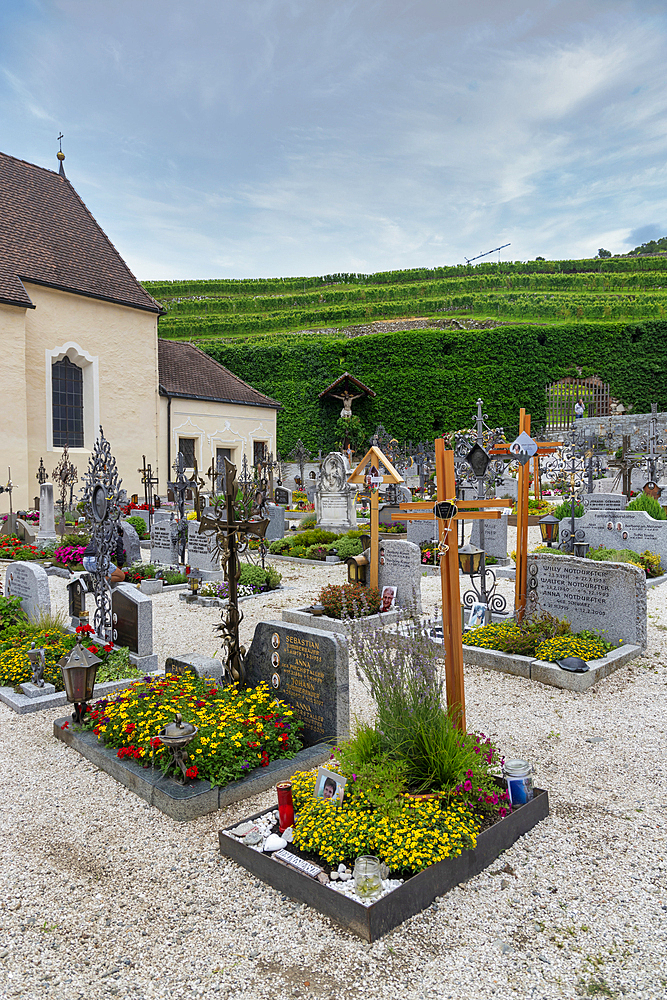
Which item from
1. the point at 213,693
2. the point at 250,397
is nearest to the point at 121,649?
the point at 213,693

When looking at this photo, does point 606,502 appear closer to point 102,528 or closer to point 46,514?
point 102,528

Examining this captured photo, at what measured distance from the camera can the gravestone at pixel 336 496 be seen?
16953mm

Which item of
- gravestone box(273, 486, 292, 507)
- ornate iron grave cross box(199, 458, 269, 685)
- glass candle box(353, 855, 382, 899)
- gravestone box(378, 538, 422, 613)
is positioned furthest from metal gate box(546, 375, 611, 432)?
glass candle box(353, 855, 382, 899)

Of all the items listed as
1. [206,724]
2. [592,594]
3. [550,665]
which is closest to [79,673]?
[206,724]

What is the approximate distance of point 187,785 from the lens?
4.12m

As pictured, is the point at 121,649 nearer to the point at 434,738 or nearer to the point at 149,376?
the point at 434,738

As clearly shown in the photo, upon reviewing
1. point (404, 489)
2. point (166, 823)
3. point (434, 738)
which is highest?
point (404, 489)

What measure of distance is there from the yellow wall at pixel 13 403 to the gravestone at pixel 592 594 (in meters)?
17.4

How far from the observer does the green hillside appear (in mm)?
32688

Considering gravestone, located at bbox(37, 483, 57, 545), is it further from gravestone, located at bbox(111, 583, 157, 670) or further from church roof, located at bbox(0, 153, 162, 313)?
gravestone, located at bbox(111, 583, 157, 670)

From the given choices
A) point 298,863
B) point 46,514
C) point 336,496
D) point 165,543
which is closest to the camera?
point 298,863

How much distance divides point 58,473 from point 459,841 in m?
20.3

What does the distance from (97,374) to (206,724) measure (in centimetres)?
2113

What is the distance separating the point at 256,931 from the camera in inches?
115
